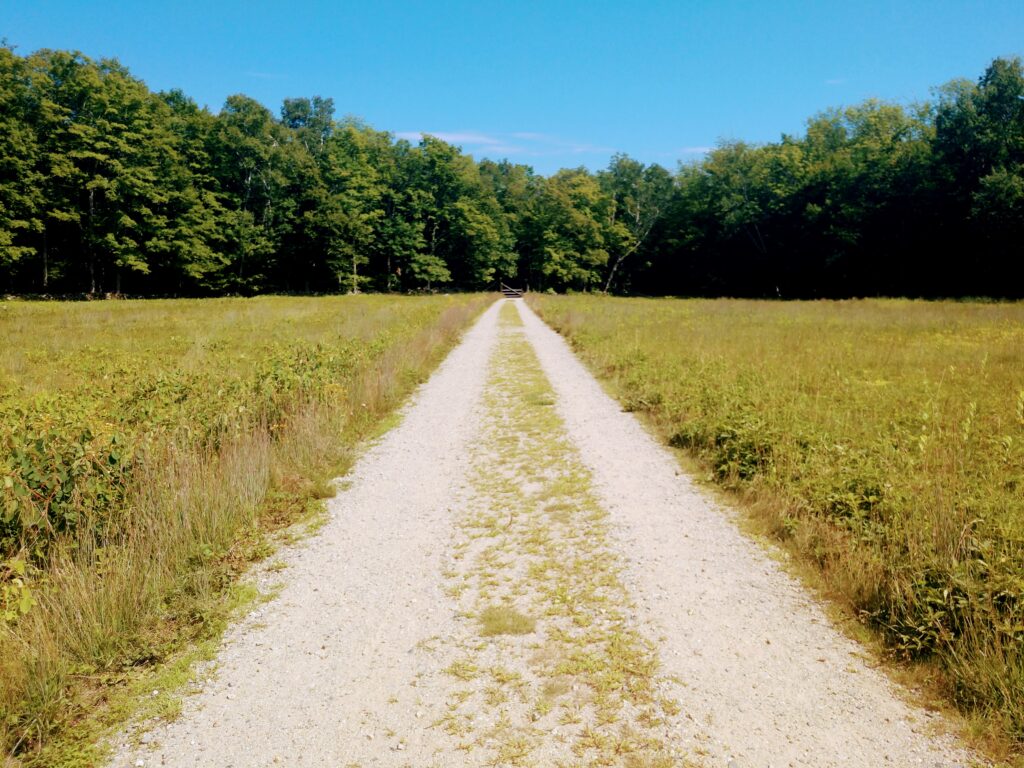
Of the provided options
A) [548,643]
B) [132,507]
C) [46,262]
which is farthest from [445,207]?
[548,643]

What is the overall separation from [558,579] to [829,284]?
59.4 meters

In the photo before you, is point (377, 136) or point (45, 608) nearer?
point (45, 608)

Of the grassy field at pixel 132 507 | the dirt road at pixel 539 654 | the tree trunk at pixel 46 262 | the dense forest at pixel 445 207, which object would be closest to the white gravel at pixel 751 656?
the dirt road at pixel 539 654

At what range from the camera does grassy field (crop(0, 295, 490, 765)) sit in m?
3.38

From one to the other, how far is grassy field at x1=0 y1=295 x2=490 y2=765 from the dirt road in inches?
21.3

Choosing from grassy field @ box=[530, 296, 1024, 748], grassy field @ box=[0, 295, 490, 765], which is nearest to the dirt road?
grassy field @ box=[530, 296, 1024, 748]

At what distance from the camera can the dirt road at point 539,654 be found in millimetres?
3018

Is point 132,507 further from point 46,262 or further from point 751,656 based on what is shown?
point 46,262

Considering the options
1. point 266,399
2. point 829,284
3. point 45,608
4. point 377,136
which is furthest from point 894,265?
point 377,136

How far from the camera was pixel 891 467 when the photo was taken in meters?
5.75

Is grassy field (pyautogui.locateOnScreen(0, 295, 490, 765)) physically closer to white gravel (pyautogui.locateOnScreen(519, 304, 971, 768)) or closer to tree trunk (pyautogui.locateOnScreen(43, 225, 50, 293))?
white gravel (pyautogui.locateOnScreen(519, 304, 971, 768))

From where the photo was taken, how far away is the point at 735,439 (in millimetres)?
7648

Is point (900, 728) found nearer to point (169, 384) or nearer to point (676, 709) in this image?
point (676, 709)

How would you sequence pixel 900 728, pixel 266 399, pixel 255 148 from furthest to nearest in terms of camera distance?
1. pixel 255 148
2. pixel 266 399
3. pixel 900 728
